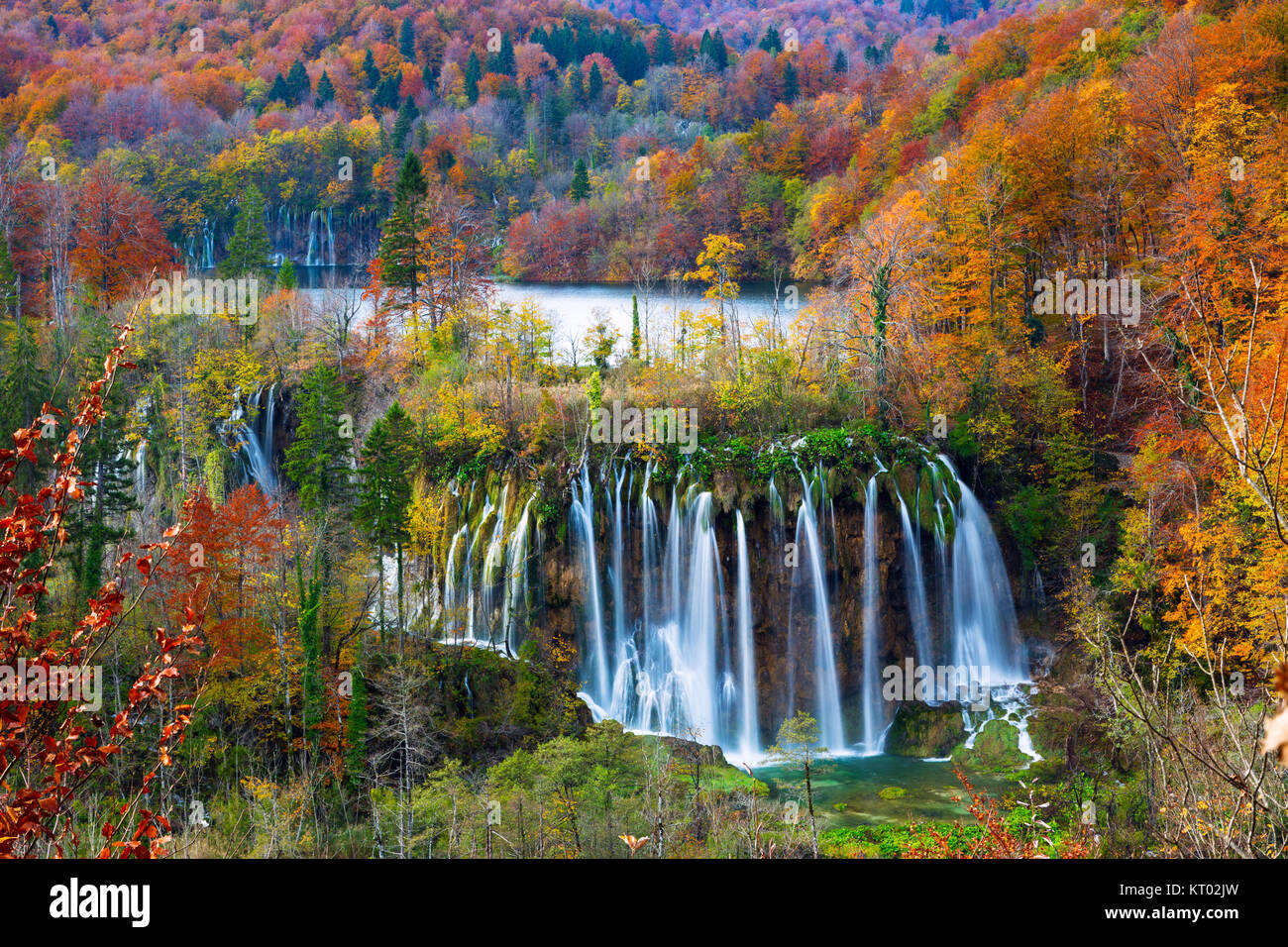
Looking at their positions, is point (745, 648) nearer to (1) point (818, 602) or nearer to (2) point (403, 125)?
(1) point (818, 602)

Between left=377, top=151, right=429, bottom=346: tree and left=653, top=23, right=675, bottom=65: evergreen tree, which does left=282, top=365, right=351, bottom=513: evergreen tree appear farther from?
left=653, top=23, right=675, bottom=65: evergreen tree

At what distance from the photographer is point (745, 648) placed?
27.5 meters

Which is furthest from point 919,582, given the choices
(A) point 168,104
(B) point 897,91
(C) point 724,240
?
(A) point 168,104

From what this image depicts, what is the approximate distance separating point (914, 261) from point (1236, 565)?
15.3 metres

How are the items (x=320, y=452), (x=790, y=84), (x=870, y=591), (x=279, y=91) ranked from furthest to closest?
(x=790, y=84) → (x=279, y=91) → (x=320, y=452) → (x=870, y=591)

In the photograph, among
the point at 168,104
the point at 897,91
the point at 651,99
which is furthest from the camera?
the point at 651,99

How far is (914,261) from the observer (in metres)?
33.2

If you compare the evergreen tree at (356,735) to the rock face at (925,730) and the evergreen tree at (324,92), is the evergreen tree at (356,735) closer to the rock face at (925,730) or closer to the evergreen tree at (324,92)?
the rock face at (925,730)

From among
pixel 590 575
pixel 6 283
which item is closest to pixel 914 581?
pixel 590 575

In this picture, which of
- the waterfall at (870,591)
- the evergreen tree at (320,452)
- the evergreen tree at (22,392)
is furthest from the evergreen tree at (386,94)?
the waterfall at (870,591)

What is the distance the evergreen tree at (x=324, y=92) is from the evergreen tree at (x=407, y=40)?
16.5 meters

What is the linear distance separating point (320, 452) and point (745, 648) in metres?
14.5

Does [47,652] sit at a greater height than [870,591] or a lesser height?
greater
